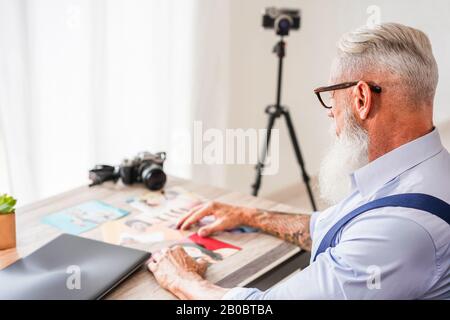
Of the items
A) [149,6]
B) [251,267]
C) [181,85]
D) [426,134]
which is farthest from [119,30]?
[426,134]

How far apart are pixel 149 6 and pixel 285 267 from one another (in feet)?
5.17

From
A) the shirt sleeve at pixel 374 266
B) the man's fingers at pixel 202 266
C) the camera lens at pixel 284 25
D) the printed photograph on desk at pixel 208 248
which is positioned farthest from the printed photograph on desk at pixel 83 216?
the camera lens at pixel 284 25

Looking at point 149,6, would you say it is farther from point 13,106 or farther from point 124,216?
point 124,216

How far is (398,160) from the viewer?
1.13 metres

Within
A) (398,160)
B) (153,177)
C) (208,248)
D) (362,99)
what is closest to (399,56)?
(362,99)

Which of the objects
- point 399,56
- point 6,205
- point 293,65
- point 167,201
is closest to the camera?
point 399,56

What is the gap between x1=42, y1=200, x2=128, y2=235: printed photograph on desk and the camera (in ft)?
5.16

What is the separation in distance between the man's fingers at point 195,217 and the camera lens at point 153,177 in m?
0.29

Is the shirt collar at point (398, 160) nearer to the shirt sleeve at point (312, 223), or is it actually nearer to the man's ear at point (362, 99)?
the man's ear at point (362, 99)

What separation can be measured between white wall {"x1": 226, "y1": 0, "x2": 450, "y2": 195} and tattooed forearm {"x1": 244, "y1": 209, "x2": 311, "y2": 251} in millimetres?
1709

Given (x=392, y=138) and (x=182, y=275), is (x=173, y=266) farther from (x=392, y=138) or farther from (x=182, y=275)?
(x=392, y=138)

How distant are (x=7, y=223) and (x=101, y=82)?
1123 millimetres

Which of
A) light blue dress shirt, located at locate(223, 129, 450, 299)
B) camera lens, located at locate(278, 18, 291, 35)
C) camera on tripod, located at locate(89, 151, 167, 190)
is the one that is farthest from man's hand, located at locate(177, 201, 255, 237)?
camera lens, located at locate(278, 18, 291, 35)

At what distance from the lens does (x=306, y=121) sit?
12.5ft
